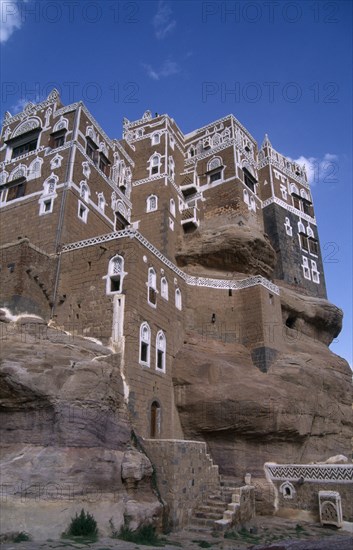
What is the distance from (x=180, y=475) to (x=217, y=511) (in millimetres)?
2305

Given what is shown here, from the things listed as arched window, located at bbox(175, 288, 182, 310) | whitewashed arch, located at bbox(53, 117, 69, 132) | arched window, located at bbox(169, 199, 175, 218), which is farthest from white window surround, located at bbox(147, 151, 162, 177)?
arched window, located at bbox(175, 288, 182, 310)

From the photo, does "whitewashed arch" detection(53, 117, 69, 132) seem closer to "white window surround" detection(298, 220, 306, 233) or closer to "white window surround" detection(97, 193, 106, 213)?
"white window surround" detection(97, 193, 106, 213)

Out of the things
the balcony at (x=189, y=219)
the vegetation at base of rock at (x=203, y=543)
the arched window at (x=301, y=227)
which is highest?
the arched window at (x=301, y=227)

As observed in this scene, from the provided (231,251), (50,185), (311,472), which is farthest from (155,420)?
(50,185)

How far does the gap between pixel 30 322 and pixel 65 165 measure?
12.0 m

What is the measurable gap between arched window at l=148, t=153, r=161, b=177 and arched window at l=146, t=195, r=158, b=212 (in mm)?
2776

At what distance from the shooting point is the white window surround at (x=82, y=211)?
27.2m

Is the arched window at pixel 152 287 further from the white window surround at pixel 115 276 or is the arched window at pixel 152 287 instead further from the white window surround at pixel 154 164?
the white window surround at pixel 154 164

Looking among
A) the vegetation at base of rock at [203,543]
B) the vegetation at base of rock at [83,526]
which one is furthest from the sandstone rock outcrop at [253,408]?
the vegetation at base of rock at [83,526]

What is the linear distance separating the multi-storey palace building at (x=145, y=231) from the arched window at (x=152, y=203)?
126 millimetres

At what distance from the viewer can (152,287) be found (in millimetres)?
23031

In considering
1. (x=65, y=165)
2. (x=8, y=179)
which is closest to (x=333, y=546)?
(x=65, y=165)

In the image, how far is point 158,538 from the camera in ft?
48.1

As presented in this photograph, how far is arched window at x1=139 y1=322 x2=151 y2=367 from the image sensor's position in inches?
821
